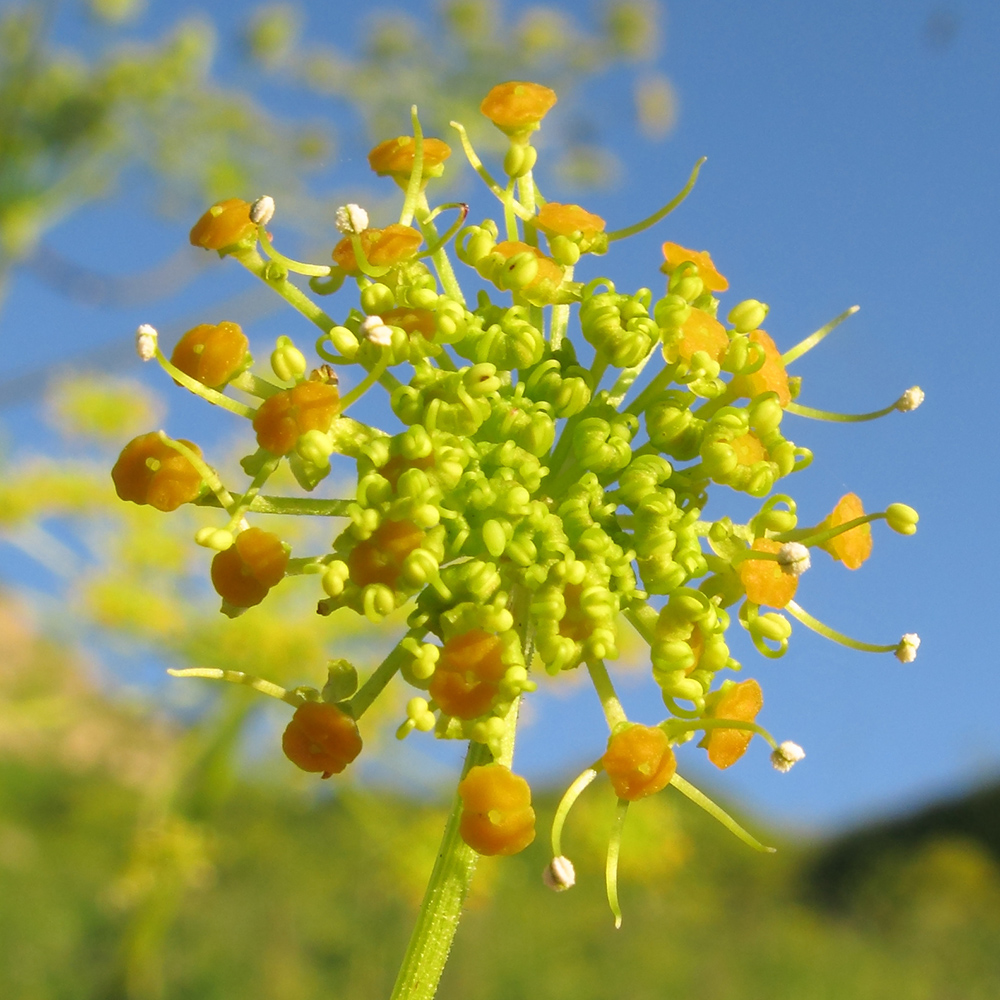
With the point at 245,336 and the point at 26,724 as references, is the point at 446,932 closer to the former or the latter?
the point at 245,336

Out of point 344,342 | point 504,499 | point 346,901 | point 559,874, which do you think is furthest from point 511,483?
point 346,901

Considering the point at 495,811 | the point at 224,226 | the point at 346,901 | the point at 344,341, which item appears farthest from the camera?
the point at 346,901

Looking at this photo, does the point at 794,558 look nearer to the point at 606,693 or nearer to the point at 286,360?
the point at 606,693

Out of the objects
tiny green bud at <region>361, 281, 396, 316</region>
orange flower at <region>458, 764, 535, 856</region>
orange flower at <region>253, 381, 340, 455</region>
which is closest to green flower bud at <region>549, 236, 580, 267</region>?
tiny green bud at <region>361, 281, 396, 316</region>

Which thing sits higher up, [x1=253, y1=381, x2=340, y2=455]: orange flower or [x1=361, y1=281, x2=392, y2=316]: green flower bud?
[x1=361, y1=281, x2=392, y2=316]: green flower bud

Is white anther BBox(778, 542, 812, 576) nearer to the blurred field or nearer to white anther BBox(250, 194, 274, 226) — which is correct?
white anther BBox(250, 194, 274, 226)

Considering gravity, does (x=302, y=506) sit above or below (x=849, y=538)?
below

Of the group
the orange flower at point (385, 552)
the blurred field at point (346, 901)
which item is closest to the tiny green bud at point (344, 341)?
the orange flower at point (385, 552)

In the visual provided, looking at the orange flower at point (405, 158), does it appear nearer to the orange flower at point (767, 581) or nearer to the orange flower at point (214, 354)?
the orange flower at point (214, 354)
